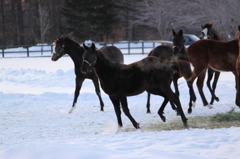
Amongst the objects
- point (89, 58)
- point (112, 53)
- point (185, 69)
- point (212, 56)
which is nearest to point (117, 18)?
point (112, 53)

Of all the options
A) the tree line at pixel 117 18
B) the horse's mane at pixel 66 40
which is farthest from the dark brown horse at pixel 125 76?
the tree line at pixel 117 18

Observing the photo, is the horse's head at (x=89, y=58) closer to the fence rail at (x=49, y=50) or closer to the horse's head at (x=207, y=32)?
the horse's head at (x=207, y=32)

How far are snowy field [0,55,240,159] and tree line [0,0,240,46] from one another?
23.4 meters

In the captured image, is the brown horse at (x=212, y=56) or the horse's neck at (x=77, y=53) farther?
the horse's neck at (x=77, y=53)

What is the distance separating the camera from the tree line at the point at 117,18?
143 feet

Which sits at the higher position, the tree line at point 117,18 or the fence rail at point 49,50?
the tree line at point 117,18

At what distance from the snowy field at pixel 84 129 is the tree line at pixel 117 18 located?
23377 millimetres

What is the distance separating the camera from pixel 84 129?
8.95 metres

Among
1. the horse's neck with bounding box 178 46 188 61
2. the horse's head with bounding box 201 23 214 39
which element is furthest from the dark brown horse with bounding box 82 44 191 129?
the horse's head with bounding box 201 23 214 39

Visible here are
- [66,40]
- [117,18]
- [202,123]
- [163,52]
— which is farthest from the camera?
[117,18]

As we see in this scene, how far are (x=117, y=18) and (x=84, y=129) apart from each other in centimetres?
4052

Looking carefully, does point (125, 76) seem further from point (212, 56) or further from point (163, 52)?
point (212, 56)

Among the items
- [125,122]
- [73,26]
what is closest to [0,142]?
[125,122]

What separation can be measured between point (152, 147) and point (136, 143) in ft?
1.20
